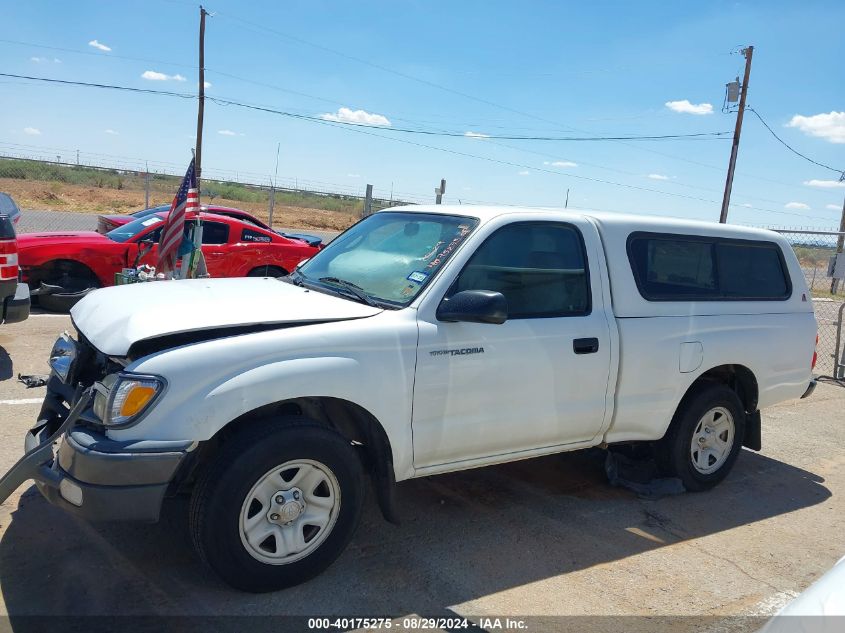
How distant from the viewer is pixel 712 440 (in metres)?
5.29

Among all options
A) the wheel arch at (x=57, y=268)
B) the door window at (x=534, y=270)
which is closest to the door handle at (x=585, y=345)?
the door window at (x=534, y=270)

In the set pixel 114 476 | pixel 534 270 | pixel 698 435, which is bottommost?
pixel 698 435

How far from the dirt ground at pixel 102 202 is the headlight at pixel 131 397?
1357 inches

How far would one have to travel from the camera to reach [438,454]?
3.92m

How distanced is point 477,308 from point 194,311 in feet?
4.55

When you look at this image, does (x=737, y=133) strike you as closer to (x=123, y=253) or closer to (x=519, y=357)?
(x=123, y=253)

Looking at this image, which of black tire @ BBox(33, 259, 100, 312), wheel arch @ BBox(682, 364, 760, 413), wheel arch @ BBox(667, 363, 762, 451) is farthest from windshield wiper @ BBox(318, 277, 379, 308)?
black tire @ BBox(33, 259, 100, 312)

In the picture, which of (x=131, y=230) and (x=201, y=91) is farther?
(x=201, y=91)

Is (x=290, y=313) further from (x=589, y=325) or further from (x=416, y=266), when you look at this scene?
(x=589, y=325)

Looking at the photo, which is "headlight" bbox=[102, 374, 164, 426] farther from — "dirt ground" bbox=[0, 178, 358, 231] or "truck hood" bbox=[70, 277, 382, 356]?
"dirt ground" bbox=[0, 178, 358, 231]

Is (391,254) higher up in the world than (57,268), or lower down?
higher up

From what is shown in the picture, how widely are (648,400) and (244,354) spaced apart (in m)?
2.70

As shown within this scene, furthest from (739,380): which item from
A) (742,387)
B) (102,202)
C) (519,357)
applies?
(102,202)

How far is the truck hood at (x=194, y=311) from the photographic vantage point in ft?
11.0
